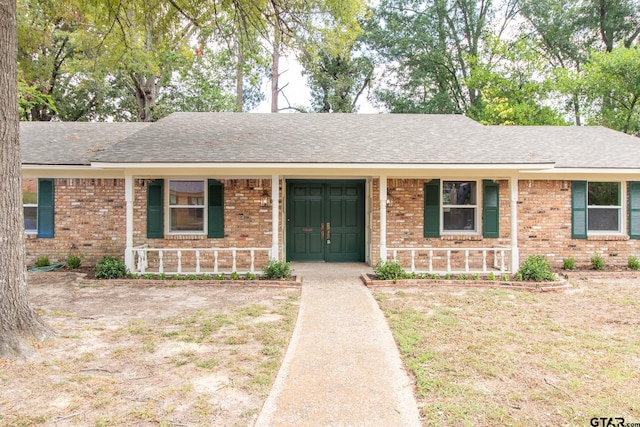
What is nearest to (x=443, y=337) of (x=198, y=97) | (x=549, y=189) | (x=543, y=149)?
(x=549, y=189)

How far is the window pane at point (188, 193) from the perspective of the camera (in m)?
9.77

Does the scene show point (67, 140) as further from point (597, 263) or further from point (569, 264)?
point (597, 263)

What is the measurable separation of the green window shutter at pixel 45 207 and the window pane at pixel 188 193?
302 cm

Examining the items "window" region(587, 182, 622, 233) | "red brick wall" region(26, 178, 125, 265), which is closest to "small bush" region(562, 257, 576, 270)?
"window" region(587, 182, 622, 233)

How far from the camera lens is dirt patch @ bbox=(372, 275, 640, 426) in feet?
10.3

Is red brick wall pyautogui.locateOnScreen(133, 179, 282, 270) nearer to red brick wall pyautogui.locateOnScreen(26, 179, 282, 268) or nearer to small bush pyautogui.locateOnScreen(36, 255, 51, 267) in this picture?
red brick wall pyautogui.locateOnScreen(26, 179, 282, 268)

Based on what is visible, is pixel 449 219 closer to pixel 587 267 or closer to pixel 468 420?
pixel 587 267

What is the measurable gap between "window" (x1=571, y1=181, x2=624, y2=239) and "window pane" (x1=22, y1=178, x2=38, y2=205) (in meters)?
14.0

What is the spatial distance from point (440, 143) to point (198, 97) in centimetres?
1622

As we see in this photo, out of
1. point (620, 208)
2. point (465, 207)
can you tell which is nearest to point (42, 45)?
point (465, 207)

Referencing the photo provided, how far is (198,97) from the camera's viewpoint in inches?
840

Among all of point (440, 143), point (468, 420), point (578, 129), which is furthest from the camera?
point (578, 129)

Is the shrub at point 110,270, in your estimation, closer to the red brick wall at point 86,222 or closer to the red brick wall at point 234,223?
the red brick wall at point 234,223

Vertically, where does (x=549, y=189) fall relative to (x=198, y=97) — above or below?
below
